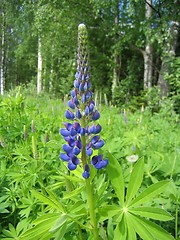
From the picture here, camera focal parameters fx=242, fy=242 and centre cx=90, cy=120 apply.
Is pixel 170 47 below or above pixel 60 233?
above

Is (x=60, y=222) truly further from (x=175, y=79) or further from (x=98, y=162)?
(x=175, y=79)

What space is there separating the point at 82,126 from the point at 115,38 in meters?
11.5

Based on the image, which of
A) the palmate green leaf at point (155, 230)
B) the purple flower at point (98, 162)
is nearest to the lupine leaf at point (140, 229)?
the palmate green leaf at point (155, 230)

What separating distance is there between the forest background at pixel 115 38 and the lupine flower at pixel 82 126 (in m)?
6.03

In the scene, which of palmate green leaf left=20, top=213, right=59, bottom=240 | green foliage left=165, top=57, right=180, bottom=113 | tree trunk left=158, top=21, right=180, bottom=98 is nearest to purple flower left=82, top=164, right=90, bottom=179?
palmate green leaf left=20, top=213, right=59, bottom=240

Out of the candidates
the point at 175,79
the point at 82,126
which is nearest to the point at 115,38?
→ the point at 175,79

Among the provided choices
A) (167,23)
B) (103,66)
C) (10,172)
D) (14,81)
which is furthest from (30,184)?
(14,81)

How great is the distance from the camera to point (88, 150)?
3.54 ft

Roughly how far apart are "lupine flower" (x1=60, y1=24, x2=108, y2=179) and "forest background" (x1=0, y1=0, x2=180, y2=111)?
603cm

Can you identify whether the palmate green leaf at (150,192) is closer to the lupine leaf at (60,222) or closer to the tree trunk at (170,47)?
the lupine leaf at (60,222)

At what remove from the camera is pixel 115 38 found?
11.8m

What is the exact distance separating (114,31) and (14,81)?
25.3 meters

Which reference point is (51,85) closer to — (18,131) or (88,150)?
(18,131)

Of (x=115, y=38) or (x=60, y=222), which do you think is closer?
(x=60, y=222)
